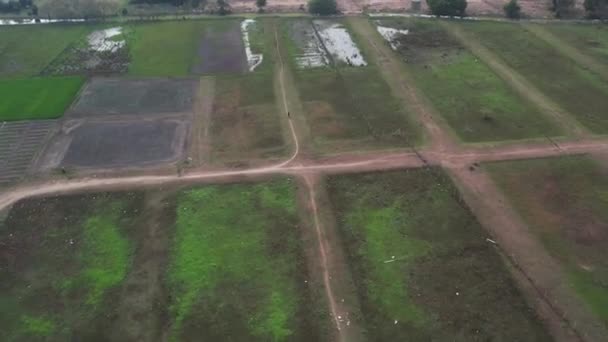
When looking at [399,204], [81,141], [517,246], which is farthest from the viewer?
[81,141]

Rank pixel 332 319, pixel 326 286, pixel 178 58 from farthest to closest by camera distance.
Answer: pixel 178 58 < pixel 326 286 < pixel 332 319

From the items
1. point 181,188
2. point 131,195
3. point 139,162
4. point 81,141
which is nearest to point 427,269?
point 181,188

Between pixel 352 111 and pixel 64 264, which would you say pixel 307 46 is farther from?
pixel 64 264

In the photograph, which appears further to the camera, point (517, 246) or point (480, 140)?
point (480, 140)

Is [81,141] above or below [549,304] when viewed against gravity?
above

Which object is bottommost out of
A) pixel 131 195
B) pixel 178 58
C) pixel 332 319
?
pixel 332 319

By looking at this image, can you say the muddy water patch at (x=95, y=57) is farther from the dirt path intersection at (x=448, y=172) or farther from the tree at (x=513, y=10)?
the tree at (x=513, y=10)

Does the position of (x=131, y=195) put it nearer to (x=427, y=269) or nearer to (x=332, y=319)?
(x=332, y=319)

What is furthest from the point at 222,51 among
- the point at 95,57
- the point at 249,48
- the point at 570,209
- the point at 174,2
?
the point at 570,209
